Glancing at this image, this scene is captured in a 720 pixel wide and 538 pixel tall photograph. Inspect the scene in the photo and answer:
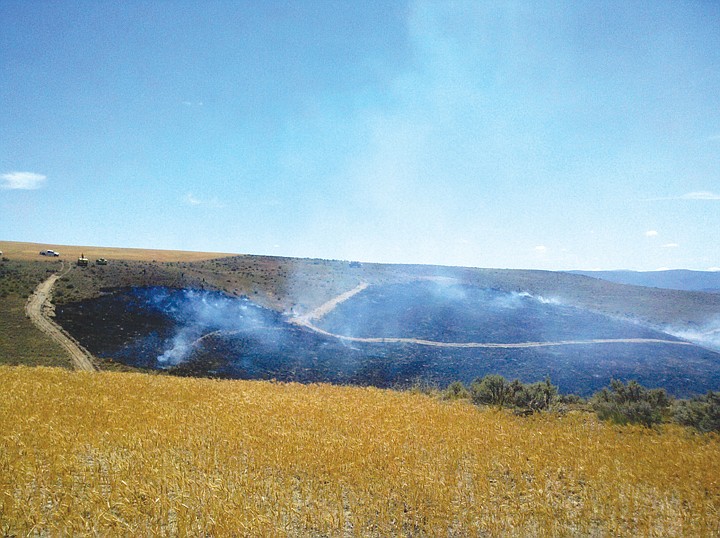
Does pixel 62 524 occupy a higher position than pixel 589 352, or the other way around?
pixel 62 524

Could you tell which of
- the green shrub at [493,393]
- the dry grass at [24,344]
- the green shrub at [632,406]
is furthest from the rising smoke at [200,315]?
the green shrub at [632,406]

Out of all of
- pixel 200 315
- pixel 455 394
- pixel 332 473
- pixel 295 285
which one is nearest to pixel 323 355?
pixel 200 315

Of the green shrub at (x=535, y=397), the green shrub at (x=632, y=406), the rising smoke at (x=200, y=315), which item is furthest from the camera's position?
the rising smoke at (x=200, y=315)

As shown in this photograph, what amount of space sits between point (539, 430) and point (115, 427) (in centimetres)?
894

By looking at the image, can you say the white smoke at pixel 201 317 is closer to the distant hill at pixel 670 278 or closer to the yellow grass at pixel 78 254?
the yellow grass at pixel 78 254

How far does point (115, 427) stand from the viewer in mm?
7773

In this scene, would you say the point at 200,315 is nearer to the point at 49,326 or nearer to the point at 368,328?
the point at 49,326

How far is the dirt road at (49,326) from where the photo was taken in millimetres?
26944

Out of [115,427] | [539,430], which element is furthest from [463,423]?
[115,427]

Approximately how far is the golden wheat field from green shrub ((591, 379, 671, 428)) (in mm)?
1413

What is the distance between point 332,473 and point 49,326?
36350 millimetres

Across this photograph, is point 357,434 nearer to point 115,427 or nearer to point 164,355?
point 115,427

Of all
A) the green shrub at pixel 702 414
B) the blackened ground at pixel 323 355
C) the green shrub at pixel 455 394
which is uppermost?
the green shrub at pixel 702 414

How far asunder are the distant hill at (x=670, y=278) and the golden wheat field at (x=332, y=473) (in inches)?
6083
